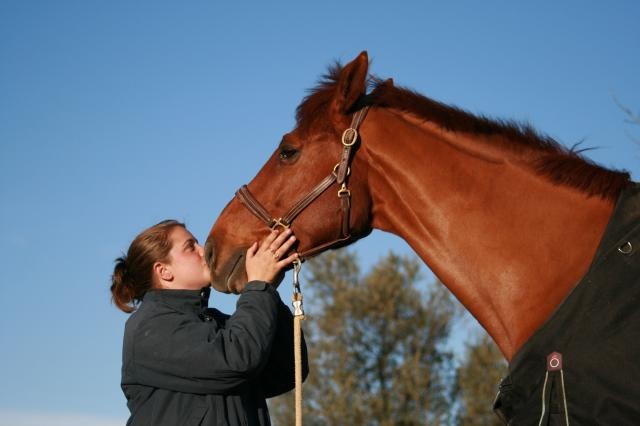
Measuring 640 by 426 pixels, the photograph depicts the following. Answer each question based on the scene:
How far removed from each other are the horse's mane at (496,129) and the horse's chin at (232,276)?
81cm

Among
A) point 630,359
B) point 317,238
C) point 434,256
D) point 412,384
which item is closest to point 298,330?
point 317,238

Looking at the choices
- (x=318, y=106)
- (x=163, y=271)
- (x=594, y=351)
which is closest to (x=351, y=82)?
(x=318, y=106)

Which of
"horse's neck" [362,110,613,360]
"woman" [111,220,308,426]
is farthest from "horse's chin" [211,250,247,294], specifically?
"horse's neck" [362,110,613,360]

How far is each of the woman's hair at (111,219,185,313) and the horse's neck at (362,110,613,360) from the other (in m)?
1.21

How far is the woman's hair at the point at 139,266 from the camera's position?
402 centimetres

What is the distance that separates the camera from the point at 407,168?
12.0ft

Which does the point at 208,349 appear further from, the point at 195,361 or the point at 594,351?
the point at 594,351

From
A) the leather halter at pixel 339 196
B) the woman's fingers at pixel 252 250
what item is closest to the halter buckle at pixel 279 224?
the leather halter at pixel 339 196

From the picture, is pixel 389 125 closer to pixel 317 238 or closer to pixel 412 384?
pixel 317 238

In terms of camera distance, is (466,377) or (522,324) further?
(466,377)

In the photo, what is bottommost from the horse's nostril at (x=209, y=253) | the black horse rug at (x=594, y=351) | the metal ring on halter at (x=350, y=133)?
the black horse rug at (x=594, y=351)

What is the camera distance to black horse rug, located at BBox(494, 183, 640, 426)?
271cm

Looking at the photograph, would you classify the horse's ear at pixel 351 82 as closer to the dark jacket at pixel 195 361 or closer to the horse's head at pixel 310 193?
the horse's head at pixel 310 193

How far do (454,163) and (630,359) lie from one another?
1252mm
